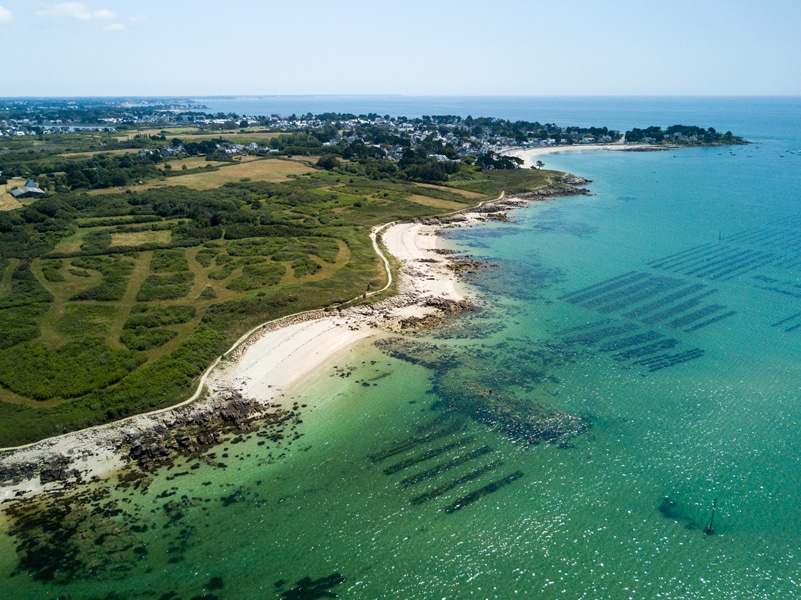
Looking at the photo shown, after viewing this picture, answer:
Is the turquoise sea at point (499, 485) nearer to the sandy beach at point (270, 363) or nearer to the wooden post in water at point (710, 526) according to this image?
the wooden post in water at point (710, 526)

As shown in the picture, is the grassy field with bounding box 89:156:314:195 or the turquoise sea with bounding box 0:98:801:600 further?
the grassy field with bounding box 89:156:314:195

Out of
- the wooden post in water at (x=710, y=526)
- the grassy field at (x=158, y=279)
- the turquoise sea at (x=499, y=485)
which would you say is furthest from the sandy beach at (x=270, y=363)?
the wooden post in water at (x=710, y=526)

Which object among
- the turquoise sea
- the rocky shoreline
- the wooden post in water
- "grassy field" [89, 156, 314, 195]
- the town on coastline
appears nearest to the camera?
the turquoise sea

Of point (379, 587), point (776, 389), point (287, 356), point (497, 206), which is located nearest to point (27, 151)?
point (497, 206)

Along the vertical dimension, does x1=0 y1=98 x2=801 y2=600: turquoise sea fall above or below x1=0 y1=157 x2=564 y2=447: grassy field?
below

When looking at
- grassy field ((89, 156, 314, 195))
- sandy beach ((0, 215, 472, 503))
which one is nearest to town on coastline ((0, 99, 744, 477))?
grassy field ((89, 156, 314, 195))

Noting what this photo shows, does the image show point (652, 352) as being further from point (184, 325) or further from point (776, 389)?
point (184, 325)

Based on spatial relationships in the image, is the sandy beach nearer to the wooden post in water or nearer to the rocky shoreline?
the rocky shoreline

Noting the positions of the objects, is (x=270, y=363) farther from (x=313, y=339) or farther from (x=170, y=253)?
(x=170, y=253)
